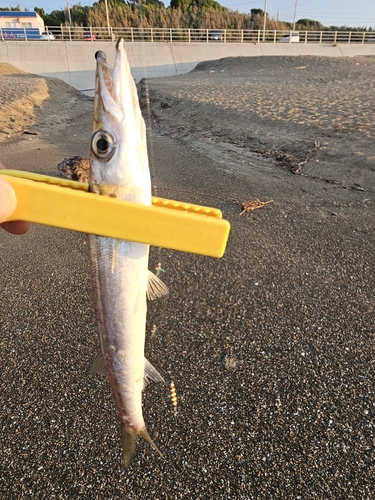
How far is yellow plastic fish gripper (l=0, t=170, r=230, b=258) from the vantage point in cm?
126

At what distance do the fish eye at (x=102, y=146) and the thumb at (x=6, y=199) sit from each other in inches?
13.4

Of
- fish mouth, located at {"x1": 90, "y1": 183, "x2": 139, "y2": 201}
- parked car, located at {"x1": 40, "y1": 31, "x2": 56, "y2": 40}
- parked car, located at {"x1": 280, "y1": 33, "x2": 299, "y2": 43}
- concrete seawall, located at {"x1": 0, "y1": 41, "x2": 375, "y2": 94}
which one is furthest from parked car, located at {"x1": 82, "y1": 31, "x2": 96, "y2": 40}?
fish mouth, located at {"x1": 90, "y1": 183, "x2": 139, "y2": 201}

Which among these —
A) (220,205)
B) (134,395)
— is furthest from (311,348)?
(220,205)

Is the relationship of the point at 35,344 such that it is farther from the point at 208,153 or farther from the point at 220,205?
the point at 208,153

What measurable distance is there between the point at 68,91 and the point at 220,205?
79.6 ft

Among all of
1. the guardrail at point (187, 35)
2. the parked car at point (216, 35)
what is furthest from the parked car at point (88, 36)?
the parked car at point (216, 35)

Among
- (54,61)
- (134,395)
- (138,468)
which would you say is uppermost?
(54,61)

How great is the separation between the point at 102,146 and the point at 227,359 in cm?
225

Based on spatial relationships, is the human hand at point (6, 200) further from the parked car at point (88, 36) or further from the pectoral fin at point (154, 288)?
the parked car at point (88, 36)

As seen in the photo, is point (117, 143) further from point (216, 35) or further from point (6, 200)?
point (216, 35)

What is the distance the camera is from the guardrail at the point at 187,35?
1383 inches

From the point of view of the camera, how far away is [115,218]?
127 centimetres

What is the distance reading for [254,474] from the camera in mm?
2195

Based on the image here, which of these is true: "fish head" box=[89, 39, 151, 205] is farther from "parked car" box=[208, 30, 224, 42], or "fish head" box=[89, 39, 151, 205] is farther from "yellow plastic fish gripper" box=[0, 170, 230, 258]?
"parked car" box=[208, 30, 224, 42]
